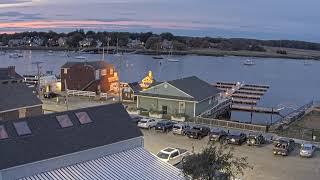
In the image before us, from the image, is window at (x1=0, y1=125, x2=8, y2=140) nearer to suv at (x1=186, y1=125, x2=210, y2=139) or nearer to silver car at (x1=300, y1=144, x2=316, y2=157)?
suv at (x1=186, y1=125, x2=210, y2=139)

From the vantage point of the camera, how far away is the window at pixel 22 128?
58.7 ft

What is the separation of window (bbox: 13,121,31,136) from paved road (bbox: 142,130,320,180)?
10.6 meters

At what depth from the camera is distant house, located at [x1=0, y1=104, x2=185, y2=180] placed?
17.2 m

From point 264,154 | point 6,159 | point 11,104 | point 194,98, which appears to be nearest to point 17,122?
point 6,159

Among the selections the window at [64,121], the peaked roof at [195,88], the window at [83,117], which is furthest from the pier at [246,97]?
the window at [64,121]

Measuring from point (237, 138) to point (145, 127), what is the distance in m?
7.18

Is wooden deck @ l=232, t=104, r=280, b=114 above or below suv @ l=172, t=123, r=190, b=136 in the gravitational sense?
below

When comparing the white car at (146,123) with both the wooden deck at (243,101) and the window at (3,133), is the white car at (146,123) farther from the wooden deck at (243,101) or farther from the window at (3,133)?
the wooden deck at (243,101)

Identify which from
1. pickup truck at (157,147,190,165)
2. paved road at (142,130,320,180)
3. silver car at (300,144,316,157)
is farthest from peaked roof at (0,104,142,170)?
silver car at (300,144,316,157)

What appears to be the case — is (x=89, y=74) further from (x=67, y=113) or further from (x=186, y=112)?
(x=67, y=113)

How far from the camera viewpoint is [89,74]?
51.8 m

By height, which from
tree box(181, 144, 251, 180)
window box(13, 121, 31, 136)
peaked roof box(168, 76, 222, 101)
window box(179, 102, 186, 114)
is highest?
window box(13, 121, 31, 136)

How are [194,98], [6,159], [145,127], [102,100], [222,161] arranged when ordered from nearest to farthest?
[222,161]
[6,159]
[145,127]
[194,98]
[102,100]

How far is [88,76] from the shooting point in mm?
51844
